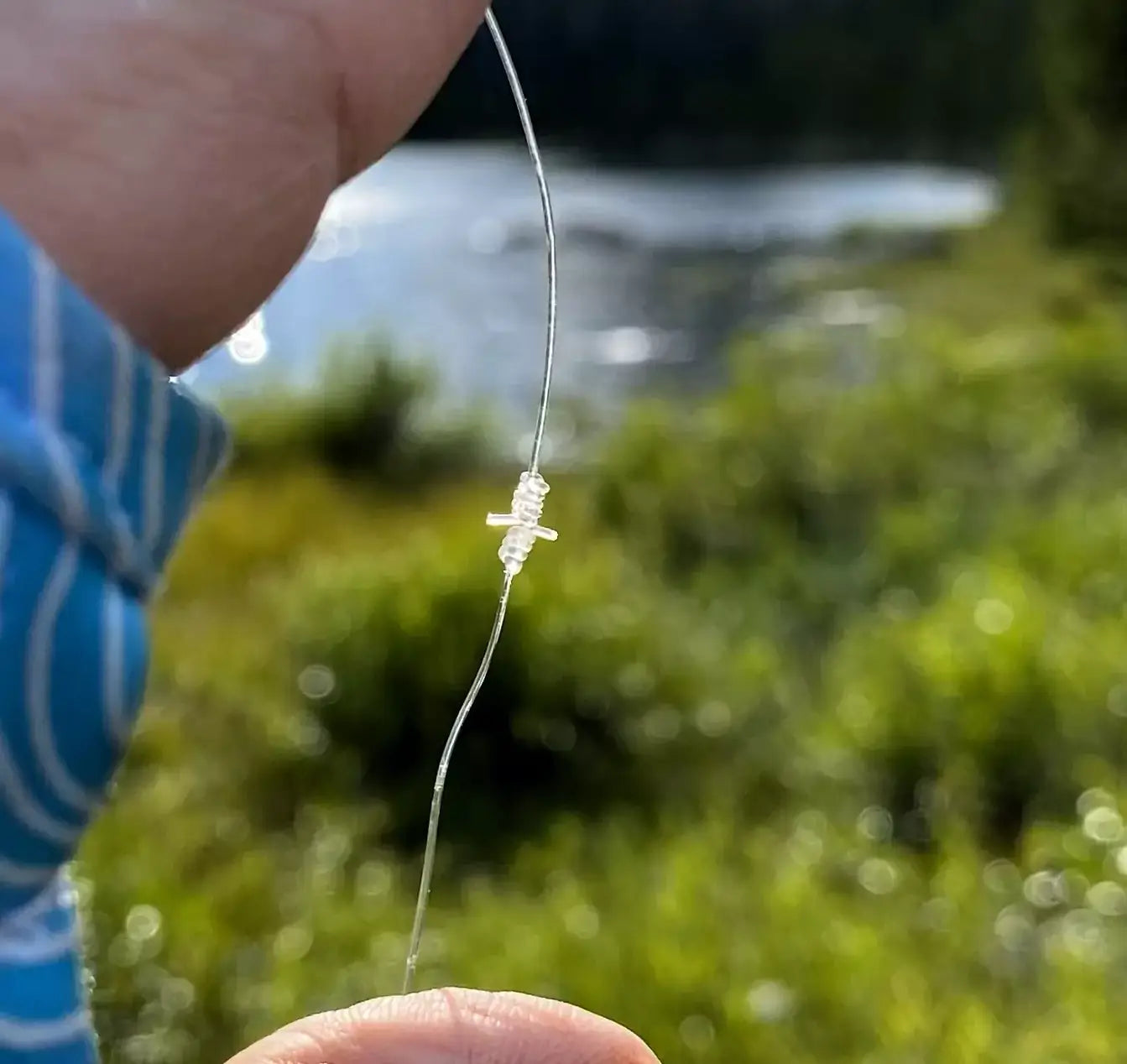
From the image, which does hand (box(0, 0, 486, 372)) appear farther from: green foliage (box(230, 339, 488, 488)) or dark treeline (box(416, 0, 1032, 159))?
green foliage (box(230, 339, 488, 488))

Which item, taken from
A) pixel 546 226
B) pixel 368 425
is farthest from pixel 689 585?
pixel 546 226

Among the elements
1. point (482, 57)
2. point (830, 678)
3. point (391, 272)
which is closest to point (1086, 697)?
point (830, 678)

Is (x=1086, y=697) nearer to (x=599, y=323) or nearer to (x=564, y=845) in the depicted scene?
(x=564, y=845)

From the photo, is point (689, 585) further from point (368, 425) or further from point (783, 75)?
point (783, 75)

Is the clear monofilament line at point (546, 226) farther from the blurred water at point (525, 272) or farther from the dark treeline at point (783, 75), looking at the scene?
the blurred water at point (525, 272)

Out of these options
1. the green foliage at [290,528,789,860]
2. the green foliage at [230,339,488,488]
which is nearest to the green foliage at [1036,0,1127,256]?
the green foliage at [230,339,488,488]

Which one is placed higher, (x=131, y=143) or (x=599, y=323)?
(x=131, y=143)
